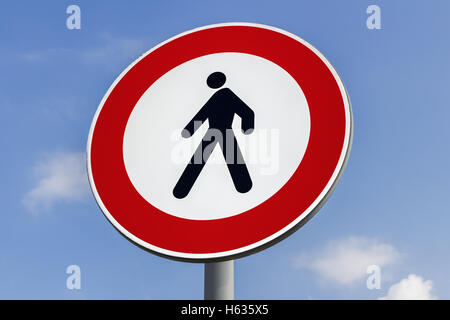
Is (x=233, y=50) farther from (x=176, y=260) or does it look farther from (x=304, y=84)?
(x=176, y=260)

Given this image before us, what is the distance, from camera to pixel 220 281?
3.76 feet

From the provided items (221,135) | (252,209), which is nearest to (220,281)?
(252,209)

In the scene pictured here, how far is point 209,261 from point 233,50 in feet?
1.97

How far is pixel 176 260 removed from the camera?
3.72 ft

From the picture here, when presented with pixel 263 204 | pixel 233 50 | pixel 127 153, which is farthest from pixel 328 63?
pixel 127 153

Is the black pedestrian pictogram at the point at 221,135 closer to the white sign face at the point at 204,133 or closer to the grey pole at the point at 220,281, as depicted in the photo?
the white sign face at the point at 204,133

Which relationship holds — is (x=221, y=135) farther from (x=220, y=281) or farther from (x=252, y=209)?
(x=220, y=281)

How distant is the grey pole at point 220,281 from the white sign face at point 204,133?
0.36ft

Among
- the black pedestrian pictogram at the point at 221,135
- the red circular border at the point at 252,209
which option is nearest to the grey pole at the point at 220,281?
the red circular border at the point at 252,209

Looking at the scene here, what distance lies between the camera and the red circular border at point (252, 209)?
113 cm

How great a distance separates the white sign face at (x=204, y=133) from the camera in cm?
120

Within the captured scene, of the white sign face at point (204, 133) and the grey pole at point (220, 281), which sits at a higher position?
the white sign face at point (204, 133)

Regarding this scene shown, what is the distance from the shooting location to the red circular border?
1.13 meters
